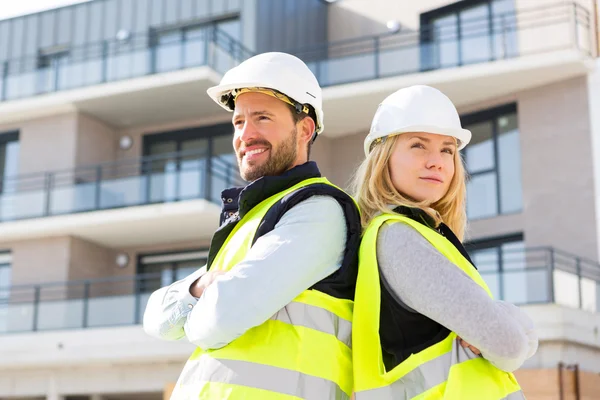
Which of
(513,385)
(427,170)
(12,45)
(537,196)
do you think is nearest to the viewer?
(513,385)

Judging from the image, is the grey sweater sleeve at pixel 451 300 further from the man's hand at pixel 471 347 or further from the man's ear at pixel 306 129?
the man's ear at pixel 306 129

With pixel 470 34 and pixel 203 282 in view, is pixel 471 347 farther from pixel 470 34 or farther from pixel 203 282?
pixel 470 34

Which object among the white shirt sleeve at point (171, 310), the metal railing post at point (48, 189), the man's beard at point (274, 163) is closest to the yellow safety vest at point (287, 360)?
the white shirt sleeve at point (171, 310)

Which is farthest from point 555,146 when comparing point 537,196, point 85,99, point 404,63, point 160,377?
point 85,99

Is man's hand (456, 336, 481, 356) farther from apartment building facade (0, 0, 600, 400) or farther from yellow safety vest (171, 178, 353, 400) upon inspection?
apartment building facade (0, 0, 600, 400)

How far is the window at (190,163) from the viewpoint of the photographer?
74.2 feet

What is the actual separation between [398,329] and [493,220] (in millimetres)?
19034

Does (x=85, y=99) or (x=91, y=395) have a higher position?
(x=85, y=99)

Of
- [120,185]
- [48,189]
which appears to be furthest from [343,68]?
[48,189]

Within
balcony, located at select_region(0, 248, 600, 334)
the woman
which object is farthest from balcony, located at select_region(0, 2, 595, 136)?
the woman

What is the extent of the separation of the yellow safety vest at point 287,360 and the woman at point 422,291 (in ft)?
0.24

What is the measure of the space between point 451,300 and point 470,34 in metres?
20.5

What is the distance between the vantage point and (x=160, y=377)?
21.5 m

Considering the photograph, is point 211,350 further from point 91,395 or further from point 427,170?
point 91,395
